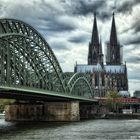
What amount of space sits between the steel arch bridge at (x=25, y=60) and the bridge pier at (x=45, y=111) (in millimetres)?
5965

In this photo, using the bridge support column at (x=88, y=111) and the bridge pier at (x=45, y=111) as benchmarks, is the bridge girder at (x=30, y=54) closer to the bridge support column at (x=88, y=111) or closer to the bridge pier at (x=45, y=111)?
the bridge pier at (x=45, y=111)

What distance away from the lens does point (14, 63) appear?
310 ft

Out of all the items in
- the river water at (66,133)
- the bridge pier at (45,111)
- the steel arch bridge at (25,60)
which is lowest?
the river water at (66,133)

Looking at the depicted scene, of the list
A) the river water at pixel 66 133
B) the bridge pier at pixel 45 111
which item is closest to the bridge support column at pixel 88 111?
the bridge pier at pixel 45 111

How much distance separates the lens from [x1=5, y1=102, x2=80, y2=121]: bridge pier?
130 m

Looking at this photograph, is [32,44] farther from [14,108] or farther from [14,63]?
[14,108]

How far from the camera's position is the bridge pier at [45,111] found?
130m

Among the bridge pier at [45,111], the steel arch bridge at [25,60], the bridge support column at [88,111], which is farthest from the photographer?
the bridge support column at [88,111]

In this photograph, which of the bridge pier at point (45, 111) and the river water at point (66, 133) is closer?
the river water at point (66, 133)

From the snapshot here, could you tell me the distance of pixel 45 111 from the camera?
5143 inches

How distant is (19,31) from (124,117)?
8011 centimetres

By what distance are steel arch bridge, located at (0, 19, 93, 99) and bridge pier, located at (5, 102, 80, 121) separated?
5.96 m

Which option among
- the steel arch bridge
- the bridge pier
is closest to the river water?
the steel arch bridge

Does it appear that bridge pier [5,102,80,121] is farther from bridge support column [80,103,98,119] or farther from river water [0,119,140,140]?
bridge support column [80,103,98,119]
